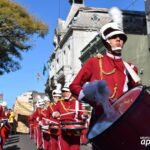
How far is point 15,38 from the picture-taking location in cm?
3306

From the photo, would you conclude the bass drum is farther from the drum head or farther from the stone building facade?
the stone building facade

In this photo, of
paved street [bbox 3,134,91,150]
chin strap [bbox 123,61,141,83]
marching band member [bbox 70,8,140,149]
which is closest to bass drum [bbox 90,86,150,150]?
marching band member [bbox 70,8,140,149]

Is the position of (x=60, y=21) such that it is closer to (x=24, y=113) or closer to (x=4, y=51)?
(x=24, y=113)

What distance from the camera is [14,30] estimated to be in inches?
1288

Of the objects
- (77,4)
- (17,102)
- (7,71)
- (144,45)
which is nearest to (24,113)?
(17,102)

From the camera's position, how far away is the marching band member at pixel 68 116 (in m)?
8.67

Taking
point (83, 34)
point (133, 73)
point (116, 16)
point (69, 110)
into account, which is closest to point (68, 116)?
point (69, 110)

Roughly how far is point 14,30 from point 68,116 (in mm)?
24027

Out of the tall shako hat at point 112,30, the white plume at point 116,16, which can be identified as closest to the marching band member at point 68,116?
the white plume at point 116,16

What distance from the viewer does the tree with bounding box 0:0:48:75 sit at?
3216 centimetres

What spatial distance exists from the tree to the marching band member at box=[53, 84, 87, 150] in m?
22.7

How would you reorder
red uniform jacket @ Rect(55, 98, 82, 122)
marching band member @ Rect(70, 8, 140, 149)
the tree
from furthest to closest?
the tree
red uniform jacket @ Rect(55, 98, 82, 122)
marching band member @ Rect(70, 8, 140, 149)

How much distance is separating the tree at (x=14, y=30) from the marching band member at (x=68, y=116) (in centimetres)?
2271

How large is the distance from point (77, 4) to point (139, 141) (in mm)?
55287
